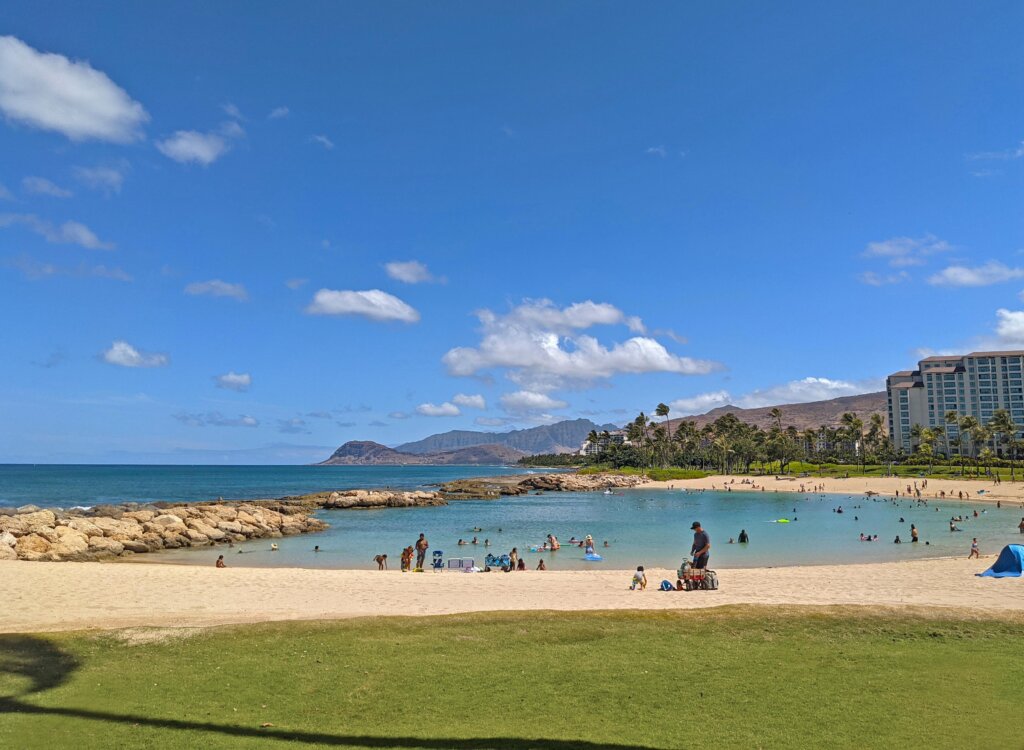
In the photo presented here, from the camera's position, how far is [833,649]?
37.9 ft

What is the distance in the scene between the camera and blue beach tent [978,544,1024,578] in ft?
71.3

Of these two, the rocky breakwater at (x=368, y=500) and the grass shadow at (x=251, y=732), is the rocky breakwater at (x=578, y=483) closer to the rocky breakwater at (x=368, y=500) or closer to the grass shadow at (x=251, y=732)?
the rocky breakwater at (x=368, y=500)

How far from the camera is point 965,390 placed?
548ft

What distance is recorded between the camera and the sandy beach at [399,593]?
52.6 ft

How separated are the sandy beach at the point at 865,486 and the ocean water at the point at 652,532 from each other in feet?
28.1

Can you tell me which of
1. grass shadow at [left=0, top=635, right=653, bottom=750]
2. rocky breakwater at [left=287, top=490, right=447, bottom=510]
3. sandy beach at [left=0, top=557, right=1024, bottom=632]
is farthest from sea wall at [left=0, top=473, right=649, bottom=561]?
grass shadow at [left=0, top=635, right=653, bottom=750]

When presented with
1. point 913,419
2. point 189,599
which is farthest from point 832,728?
point 913,419

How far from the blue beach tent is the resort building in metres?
156

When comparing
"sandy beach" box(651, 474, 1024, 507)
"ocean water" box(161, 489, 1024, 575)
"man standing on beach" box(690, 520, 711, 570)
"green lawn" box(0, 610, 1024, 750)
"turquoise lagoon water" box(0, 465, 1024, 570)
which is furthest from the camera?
"sandy beach" box(651, 474, 1024, 507)

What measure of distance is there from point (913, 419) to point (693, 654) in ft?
623

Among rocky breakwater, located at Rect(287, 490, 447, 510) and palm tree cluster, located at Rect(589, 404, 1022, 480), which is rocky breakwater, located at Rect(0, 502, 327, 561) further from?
palm tree cluster, located at Rect(589, 404, 1022, 480)

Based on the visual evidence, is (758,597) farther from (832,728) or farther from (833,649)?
(832,728)

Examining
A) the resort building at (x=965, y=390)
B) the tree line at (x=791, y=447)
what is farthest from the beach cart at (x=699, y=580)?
the resort building at (x=965, y=390)

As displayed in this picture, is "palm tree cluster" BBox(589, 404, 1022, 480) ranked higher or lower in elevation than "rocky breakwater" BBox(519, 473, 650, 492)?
higher
